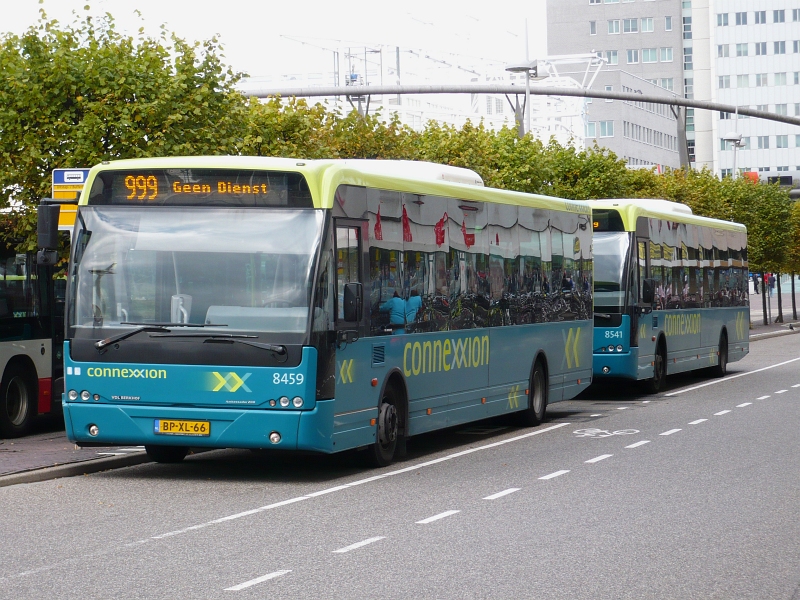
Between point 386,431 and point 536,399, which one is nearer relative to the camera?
point 386,431

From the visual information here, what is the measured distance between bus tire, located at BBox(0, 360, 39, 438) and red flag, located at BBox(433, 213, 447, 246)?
218 inches

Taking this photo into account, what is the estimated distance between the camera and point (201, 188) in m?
12.8

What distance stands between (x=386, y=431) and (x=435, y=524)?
3.78m

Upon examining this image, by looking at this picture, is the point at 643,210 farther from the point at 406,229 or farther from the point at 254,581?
the point at 254,581

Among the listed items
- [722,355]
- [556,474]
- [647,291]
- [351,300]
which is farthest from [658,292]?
[351,300]

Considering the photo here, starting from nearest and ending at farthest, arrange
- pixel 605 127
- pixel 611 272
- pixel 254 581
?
pixel 254 581
pixel 611 272
pixel 605 127

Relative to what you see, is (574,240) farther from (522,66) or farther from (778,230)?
(778,230)

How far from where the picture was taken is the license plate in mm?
A: 12469

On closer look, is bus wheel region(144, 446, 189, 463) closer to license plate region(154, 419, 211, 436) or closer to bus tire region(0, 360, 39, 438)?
license plate region(154, 419, 211, 436)

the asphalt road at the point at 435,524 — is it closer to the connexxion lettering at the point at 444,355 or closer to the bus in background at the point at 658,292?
the connexxion lettering at the point at 444,355

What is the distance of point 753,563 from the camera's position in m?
8.63

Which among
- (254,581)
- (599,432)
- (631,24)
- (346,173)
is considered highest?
(631,24)

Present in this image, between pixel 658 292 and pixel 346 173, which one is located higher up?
pixel 346 173

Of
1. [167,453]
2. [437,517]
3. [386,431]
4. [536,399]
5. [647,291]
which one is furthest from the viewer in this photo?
[647,291]
